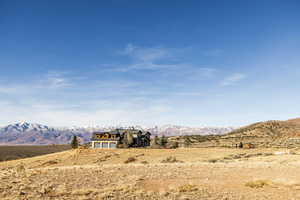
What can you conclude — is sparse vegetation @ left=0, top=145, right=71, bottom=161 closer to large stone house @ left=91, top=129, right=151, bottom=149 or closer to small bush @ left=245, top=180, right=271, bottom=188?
large stone house @ left=91, top=129, right=151, bottom=149

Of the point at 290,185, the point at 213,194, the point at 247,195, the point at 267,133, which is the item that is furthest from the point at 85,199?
the point at 267,133

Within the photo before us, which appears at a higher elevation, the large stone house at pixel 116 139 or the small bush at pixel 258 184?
the large stone house at pixel 116 139

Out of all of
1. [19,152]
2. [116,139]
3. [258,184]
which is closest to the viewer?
[258,184]

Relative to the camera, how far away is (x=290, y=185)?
19.2 meters

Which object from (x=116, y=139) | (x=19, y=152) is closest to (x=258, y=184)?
(x=116, y=139)

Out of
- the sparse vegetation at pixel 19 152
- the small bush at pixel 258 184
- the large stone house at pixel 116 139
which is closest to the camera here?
the small bush at pixel 258 184

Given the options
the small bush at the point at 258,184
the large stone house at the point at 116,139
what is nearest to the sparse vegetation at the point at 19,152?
the large stone house at the point at 116,139

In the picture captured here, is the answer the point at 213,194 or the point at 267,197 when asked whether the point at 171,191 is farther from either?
the point at 267,197

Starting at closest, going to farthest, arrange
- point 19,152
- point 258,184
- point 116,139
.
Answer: point 258,184, point 116,139, point 19,152

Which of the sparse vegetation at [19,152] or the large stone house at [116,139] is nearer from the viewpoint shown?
the large stone house at [116,139]

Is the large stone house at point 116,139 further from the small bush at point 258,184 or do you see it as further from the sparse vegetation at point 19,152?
the small bush at point 258,184

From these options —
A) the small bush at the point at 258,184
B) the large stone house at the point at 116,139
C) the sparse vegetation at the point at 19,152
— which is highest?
the large stone house at the point at 116,139

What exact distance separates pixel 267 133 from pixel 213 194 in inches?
4229

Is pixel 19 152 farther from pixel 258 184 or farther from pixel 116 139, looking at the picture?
pixel 258 184
